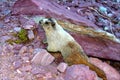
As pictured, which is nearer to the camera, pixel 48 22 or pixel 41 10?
pixel 48 22

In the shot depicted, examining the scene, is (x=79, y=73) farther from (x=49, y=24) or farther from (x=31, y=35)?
(x=31, y=35)

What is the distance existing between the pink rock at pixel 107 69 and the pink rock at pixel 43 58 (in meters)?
0.65

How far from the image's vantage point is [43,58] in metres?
3.55

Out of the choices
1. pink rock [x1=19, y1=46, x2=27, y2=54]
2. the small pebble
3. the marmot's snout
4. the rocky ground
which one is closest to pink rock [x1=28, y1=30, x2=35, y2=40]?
the rocky ground

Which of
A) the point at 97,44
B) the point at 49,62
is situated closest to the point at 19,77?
the point at 49,62

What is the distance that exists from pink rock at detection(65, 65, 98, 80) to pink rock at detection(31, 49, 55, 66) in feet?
0.85

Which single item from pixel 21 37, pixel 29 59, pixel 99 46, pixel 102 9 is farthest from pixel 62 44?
pixel 102 9

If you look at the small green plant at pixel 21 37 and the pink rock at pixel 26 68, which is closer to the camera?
the pink rock at pixel 26 68

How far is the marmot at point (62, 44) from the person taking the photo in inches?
143

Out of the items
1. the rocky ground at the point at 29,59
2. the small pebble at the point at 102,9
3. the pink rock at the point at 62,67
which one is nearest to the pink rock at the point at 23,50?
the rocky ground at the point at 29,59

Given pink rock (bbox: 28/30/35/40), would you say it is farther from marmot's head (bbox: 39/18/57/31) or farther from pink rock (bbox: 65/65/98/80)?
pink rock (bbox: 65/65/98/80)

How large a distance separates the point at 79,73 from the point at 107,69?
→ 828 mm

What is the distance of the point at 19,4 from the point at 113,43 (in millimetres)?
1337

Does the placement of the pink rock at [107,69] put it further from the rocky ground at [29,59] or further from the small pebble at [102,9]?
the small pebble at [102,9]
